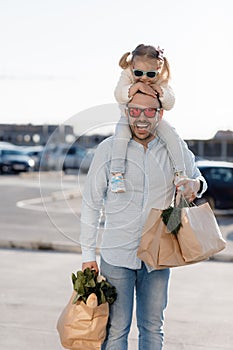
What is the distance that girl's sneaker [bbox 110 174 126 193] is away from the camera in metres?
3.71

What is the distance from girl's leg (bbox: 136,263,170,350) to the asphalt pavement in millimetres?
720

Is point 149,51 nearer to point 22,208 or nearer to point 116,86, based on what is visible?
point 116,86

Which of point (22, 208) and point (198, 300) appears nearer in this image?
point (198, 300)

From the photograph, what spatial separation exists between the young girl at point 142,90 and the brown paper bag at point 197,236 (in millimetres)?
251

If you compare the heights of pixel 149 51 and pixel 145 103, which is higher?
pixel 149 51

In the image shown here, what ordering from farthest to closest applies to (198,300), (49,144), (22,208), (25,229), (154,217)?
1. (22,208)
2. (25,229)
3. (198,300)
4. (49,144)
5. (154,217)

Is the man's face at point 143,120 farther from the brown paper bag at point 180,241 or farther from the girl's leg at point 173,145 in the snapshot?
the brown paper bag at point 180,241

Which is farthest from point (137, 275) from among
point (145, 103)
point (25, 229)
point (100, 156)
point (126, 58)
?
point (25, 229)

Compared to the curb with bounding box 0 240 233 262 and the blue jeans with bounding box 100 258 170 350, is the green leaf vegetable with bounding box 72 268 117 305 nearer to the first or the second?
the blue jeans with bounding box 100 258 170 350

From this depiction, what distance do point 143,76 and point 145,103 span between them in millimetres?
140

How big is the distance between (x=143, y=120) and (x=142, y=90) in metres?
0.16

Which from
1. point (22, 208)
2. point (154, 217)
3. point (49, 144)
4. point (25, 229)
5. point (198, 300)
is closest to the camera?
point (154, 217)

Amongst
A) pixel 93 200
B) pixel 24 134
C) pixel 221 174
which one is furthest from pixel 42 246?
pixel 24 134

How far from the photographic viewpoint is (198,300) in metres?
6.82
